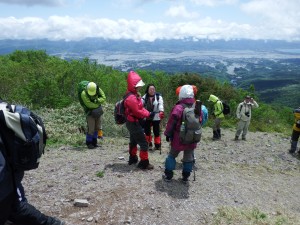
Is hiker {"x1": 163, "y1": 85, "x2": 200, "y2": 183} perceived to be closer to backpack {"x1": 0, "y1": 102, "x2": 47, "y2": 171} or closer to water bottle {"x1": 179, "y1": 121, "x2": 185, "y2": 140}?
water bottle {"x1": 179, "y1": 121, "x2": 185, "y2": 140}

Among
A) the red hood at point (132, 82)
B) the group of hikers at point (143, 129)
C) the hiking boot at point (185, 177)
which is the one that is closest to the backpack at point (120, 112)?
the group of hikers at point (143, 129)

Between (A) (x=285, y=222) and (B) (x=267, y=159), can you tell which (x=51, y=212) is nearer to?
(A) (x=285, y=222)

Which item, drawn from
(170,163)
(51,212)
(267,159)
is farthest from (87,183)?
(267,159)

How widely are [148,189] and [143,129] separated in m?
1.70

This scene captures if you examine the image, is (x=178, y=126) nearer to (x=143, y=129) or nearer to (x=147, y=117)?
(x=147, y=117)

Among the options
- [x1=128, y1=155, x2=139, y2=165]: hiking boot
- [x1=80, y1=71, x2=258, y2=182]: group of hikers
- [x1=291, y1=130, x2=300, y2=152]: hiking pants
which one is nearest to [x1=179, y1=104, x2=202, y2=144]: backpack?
[x1=80, y1=71, x2=258, y2=182]: group of hikers

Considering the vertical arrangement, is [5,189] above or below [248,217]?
above

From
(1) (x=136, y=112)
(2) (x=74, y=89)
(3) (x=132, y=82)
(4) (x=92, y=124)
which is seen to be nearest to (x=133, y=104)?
(1) (x=136, y=112)

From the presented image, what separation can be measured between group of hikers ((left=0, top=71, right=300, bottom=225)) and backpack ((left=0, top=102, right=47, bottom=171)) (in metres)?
0.10

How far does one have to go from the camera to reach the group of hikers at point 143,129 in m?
3.70

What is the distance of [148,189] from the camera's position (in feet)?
20.2

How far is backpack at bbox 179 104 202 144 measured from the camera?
19.8 feet

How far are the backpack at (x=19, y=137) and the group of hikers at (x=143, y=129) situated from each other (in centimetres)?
10

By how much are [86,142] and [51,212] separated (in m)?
4.81
